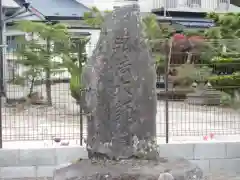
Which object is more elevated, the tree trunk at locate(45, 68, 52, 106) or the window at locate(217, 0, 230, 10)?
the window at locate(217, 0, 230, 10)

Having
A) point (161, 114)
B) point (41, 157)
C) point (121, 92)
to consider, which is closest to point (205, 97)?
point (161, 114)

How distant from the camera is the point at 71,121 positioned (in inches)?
440

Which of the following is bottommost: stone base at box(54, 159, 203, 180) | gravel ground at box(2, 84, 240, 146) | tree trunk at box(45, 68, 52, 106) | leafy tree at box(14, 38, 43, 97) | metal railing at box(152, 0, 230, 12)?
gravel ground at box(2, 84, 240, 146)

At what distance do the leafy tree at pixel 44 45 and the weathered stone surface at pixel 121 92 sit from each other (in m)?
6.99

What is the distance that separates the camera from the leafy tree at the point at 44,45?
1297cm

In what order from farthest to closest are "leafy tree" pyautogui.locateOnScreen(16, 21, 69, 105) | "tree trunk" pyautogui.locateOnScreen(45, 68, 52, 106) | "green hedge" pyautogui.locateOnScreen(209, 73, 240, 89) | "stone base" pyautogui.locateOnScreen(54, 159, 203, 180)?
"green hedge" pyautogui.locateOnScreen(209, 73, 240, 89)
"leafy tree" pyautogui.locateOnScreen(16, 21, 69, 105)
"tree trunk" pyautogui.locateOnScreen(45, 68, 52, 106)
"stone base" pyautogui.locateOnScreen(54, 159, 203, 180)

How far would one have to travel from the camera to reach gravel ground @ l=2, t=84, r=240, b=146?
993 cm

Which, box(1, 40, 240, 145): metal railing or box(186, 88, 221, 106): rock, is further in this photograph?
box(186, 88, 221, 106): rock

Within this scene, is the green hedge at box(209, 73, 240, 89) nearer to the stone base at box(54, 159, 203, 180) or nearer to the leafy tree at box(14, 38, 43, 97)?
the leafy tree at box(14, 38, 43, 97)

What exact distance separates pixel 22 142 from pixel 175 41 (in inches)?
357

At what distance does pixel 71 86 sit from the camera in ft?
38.9

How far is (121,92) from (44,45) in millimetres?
7752

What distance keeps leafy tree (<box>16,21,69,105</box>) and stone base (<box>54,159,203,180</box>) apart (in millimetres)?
7059

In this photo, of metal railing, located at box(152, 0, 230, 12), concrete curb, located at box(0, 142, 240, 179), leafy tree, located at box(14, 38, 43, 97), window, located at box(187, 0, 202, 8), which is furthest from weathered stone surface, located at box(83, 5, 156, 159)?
window, located at box(187, 0, 202, 8)
